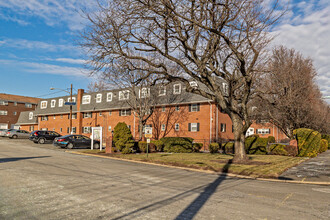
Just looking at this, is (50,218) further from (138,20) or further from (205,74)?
(205,74)

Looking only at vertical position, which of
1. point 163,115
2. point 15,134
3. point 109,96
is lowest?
point 15,134

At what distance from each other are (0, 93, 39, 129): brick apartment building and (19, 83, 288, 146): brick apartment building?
24.2 m

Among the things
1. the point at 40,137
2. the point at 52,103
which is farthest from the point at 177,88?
the point at 52,103

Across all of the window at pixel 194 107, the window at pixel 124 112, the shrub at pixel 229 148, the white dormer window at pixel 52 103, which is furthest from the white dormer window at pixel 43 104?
the shrub at pixel 229 148

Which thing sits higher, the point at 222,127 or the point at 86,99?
the point at 86,99

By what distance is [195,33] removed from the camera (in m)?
15.9

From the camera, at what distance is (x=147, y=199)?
707cm

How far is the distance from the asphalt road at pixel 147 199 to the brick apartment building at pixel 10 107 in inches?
2603

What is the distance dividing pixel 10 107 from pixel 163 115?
51.8 m

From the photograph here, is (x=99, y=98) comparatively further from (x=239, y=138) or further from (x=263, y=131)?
(x=239, y=138)

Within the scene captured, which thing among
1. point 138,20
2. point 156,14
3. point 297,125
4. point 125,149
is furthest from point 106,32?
point 297,125

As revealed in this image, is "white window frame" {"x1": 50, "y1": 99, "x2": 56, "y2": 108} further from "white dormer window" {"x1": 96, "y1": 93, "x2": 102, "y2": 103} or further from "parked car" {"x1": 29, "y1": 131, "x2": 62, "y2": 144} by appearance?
"parked car" {"x1": 29, "y1": 131, "x2": 62, "y2": 144}

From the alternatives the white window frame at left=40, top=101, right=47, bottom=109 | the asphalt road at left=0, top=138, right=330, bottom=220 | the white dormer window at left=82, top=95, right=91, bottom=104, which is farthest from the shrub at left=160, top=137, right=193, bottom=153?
the white window frame at left=40, top=101, right=47, bottom=109

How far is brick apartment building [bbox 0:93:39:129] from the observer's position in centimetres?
6638
